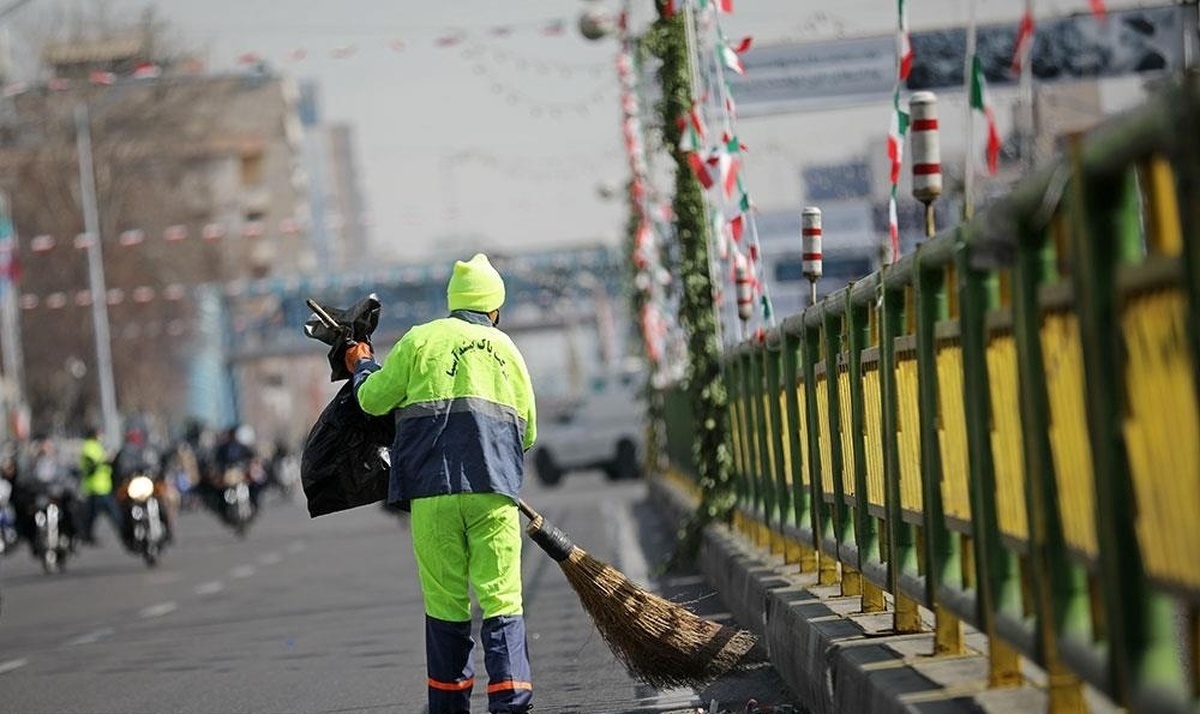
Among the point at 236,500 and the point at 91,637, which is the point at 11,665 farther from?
the point at 236,500

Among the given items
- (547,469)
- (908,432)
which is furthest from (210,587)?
(547,469)

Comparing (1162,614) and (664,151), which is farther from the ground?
(664,151)

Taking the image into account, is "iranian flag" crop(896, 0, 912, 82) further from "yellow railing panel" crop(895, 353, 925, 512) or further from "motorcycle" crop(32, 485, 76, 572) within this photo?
"motorcycle" crop(32, 485, 76, 572)

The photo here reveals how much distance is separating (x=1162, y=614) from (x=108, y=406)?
194ft

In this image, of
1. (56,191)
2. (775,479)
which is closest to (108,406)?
(56,191)

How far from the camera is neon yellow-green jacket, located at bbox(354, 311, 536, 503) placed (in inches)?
349

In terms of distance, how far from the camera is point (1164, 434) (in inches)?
192

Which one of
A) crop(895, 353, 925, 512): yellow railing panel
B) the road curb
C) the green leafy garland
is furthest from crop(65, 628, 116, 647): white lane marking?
crop(895, 353, 925, 512): yellow railing panel

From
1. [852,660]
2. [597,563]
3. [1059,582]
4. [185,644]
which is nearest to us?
[1059,582]

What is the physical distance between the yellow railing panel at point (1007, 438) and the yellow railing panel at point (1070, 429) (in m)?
0.33

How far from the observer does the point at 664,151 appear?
19.7m

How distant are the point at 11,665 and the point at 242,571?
1010cm

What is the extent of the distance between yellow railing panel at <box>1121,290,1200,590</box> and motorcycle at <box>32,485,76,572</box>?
26.3m

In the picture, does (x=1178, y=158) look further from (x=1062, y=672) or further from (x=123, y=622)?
(x=123, y=622)
